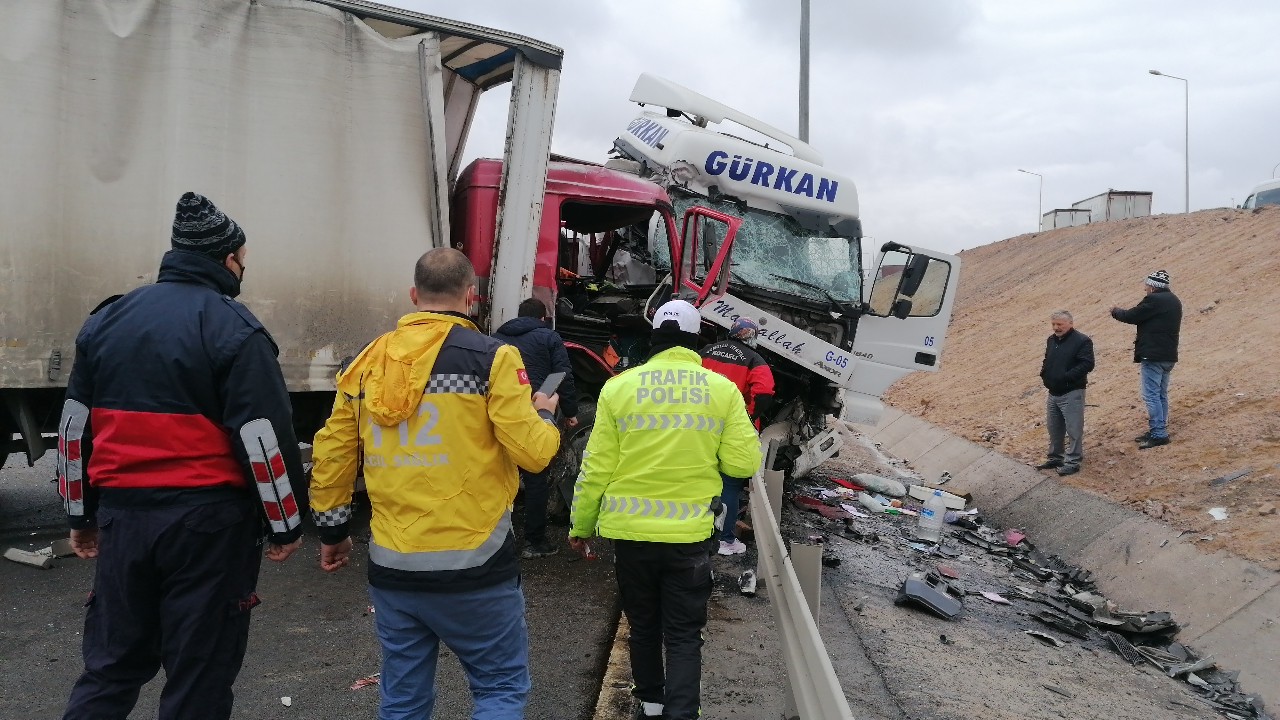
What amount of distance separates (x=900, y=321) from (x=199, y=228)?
642 cm

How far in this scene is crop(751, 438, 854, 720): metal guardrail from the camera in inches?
100

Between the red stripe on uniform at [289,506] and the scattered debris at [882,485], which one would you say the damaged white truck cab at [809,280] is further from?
the red stripe on uniform at [289,506]

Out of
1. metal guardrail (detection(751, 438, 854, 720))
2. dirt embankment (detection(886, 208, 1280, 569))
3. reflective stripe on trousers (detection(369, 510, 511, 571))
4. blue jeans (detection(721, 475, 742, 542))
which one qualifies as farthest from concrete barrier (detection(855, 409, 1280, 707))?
reflective stripe on trousers (detection(369, 510, 511, 571))

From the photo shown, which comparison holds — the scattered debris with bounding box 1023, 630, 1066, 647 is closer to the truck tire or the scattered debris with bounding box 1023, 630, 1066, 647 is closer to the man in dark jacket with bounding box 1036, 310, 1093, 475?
the truck tire

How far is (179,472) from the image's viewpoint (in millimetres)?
2561

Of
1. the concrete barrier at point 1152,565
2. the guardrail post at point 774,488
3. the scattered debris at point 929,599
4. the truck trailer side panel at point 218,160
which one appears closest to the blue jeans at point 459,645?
the truck trailer side panel at point 218,160

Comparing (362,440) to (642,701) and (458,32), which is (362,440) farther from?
(458,32)

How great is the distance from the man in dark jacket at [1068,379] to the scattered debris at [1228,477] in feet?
5.18

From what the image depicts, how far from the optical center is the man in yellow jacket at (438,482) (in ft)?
8.47

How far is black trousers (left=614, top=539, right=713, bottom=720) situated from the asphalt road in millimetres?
480

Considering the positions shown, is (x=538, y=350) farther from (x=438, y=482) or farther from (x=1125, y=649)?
(x=1125, y=649)

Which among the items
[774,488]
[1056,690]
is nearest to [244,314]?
[774,488]

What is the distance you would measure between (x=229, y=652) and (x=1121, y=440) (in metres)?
9.22

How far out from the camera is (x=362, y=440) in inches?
106
